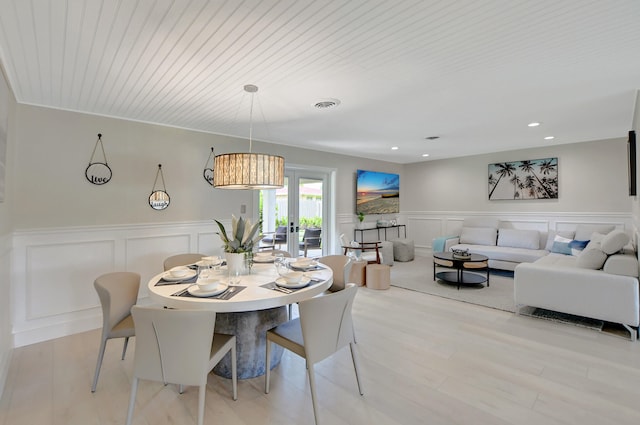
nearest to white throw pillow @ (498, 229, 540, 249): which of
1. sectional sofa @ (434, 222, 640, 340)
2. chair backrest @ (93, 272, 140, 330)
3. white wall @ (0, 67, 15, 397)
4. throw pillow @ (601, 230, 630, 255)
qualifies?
sectional sofa @ (434, 222, 640, 340)

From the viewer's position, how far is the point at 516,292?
3.52m

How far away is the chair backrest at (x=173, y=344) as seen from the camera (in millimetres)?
1546

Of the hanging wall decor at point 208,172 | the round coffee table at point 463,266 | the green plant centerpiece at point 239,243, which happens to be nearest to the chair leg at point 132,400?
the green plant centerpiece at point 239,243

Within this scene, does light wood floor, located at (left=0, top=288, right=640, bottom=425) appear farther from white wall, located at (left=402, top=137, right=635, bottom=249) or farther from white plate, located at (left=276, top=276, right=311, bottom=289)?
white wall, located at (left=402, top=137, right=635, bottom=249)

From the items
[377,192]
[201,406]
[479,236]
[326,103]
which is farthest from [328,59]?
[479,236]

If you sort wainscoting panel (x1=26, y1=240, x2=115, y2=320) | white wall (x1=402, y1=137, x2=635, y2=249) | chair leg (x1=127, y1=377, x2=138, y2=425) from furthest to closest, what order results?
white wall (x1=402, y1=137, x2=635, y2=249), wainscoting panel (x1=26, y1=240, x2=115, y2=320), chair leg (x1=127, y1=377, x2=138, y2=425)

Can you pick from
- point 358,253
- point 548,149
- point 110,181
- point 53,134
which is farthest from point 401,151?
point 53,134

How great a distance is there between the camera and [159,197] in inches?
148

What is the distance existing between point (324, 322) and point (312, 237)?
388cm

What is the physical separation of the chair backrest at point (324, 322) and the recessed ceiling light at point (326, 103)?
6.21 feet

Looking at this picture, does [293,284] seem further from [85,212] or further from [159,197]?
[85,212]

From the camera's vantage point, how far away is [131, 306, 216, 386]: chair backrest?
5.07 ft

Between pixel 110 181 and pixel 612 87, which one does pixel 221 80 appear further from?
pixel 612 87

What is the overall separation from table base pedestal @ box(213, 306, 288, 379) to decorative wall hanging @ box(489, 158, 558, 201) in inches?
226
